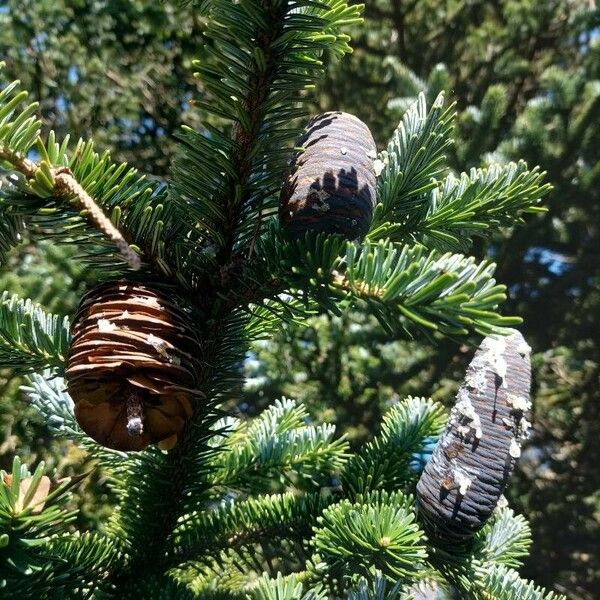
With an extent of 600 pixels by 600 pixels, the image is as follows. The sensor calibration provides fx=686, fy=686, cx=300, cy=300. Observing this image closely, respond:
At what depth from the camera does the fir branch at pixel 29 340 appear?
2.02 ft

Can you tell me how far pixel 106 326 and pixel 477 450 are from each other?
0.34 metres

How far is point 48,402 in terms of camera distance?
2.56 feet

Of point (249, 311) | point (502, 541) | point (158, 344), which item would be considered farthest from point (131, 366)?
point (502, 541)

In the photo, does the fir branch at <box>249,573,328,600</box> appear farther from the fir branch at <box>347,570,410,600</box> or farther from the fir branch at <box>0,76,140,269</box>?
the fir branch at <box>0,76,140,269</box>

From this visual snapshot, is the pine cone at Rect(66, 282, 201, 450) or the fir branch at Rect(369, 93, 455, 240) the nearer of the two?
the pine cone at Rect(66, 282, 201, 450)

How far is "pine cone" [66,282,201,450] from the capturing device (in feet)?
1.59

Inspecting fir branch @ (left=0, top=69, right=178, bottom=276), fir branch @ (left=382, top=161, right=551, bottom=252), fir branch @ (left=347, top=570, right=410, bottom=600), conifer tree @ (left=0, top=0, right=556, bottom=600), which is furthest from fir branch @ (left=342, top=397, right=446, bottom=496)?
fir branch @ (left=0, top=69, right=178, bottom=276)

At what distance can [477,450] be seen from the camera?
0.61m

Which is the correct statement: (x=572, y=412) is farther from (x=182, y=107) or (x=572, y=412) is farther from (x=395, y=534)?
(x=395, y=534)

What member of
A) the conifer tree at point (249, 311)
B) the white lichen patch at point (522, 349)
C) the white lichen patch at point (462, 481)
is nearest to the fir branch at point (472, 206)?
the conifer tree at point (249, 311)

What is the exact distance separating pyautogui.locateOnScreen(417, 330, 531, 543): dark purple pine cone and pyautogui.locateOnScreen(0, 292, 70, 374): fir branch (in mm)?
359

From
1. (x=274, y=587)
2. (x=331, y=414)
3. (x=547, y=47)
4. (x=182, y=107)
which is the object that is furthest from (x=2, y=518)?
(x=547, y=47)

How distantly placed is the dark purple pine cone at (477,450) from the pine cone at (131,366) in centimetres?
24

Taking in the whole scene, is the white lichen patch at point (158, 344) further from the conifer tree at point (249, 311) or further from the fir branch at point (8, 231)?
the fir branch at point (8, 231)
